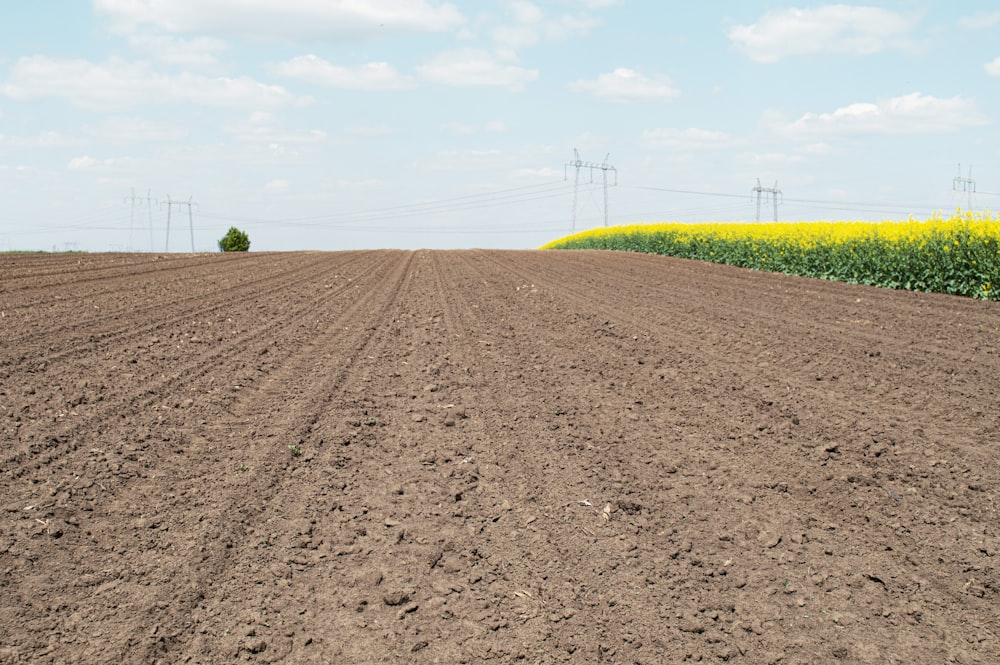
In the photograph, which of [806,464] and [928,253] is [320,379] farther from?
[928,253]

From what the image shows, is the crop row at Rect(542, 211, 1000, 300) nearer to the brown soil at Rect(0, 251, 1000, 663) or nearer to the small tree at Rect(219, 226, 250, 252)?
the brown soil at Rect(0, 251, 1000, 663)

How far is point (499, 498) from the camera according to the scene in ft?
16.1

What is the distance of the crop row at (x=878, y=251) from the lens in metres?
15.9

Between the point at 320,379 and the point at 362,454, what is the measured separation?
2366 mm

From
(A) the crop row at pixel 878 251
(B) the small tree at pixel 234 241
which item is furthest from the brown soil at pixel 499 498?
(B) the small tree at pixel 234 241

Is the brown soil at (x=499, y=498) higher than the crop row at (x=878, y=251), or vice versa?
the crop row at (x=878, y=251)

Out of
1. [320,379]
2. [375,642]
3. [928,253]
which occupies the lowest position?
[375,642]

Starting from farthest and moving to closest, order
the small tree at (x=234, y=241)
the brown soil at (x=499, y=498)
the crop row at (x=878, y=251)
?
the small tree at (x=234, y=241) → the crop row at (x=878, y=251) → the brown soil at (x=499, y=498)

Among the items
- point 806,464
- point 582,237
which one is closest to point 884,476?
point 806,464

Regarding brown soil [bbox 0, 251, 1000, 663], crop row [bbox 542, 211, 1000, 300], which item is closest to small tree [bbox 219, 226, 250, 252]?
crop row [bbox 542, 211, 1000, 300]

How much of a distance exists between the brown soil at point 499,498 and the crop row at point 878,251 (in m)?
6.61

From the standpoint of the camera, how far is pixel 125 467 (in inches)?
215

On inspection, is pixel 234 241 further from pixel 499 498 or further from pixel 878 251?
pixel 499 498

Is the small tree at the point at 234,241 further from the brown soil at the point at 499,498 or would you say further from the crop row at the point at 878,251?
the brown soil at the point at 499,498
